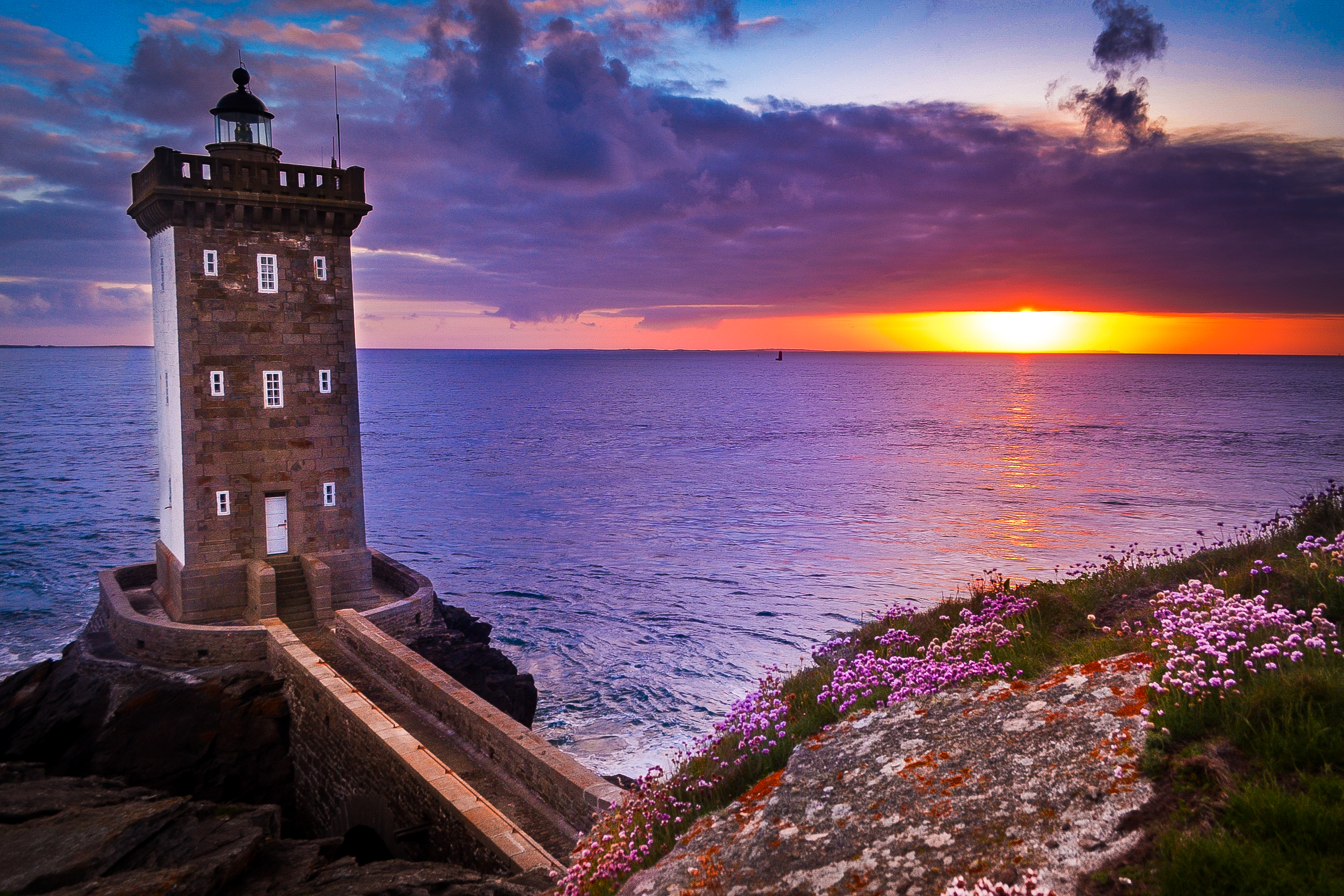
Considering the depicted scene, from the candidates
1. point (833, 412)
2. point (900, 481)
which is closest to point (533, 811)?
point (900, 481)

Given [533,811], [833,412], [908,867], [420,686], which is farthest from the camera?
[833,412]

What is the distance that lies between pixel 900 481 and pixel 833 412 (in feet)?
200

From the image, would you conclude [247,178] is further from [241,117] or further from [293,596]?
[293,596]

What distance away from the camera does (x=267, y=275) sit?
21.1m

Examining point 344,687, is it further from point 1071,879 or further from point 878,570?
point 878,570

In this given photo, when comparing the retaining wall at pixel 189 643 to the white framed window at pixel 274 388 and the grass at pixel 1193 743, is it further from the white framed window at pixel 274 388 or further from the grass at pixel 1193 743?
the grass at pixel 1193 743

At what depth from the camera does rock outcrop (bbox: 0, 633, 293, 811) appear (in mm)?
17719

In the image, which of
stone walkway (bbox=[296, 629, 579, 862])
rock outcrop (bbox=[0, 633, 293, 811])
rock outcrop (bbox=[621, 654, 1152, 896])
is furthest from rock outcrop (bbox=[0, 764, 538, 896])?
rock outcrop (bbox=[621, 654, 1152, 896])

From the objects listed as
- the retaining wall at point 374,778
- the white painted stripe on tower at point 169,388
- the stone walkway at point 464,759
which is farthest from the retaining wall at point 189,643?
the white painted stripe on tower at point 169,388

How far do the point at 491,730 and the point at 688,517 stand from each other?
34.1 m

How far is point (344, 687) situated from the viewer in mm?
16422

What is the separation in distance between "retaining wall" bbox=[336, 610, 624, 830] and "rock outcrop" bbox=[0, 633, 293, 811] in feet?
7.98

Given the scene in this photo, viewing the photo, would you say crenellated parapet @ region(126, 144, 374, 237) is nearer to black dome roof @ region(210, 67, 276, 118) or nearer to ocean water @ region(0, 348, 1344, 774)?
black dome roof @ region(210, 67, 276, 118)

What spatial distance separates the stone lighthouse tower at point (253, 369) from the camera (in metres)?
20.3
